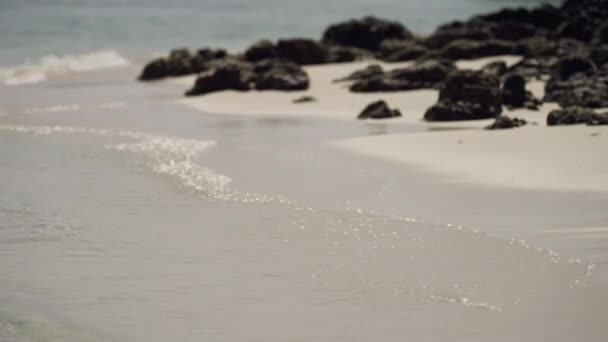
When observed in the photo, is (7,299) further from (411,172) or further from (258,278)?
(411,172)

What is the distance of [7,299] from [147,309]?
0.99m

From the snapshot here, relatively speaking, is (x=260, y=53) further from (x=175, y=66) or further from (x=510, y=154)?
(x=510, y=154)

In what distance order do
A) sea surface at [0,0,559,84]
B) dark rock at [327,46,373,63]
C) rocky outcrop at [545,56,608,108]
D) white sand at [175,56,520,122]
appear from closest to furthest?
1. rocky outcrop at [545,56,608,108]
2. white sand at [175,56,520,122]
3. dark rock at [327,46,373,63]
4. sea surface at [0,0,559,84]

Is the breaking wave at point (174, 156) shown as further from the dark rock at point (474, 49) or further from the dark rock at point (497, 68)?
the dark rock at point (474, 49)

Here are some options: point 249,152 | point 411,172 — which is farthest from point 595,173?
point 249,152

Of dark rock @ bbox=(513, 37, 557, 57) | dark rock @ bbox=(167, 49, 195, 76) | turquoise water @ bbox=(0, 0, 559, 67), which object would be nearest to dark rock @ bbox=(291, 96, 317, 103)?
dark rock @ bbox=(513, 37, 557, 57)

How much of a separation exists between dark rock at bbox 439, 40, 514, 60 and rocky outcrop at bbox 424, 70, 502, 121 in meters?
11.8

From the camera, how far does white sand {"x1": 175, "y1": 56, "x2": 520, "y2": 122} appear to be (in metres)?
18.3

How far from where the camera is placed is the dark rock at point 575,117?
534 inches

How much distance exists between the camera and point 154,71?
1097 inches

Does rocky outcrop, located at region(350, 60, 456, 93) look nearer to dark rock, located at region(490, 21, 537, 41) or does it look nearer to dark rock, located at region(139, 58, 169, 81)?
dark rock, located at region(139, 58, 169, 81)

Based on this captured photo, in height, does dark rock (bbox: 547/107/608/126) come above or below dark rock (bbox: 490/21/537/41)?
below

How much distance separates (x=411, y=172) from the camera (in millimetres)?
11047

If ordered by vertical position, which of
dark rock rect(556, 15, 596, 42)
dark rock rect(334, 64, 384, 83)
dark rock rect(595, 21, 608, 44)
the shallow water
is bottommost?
the shallow water
